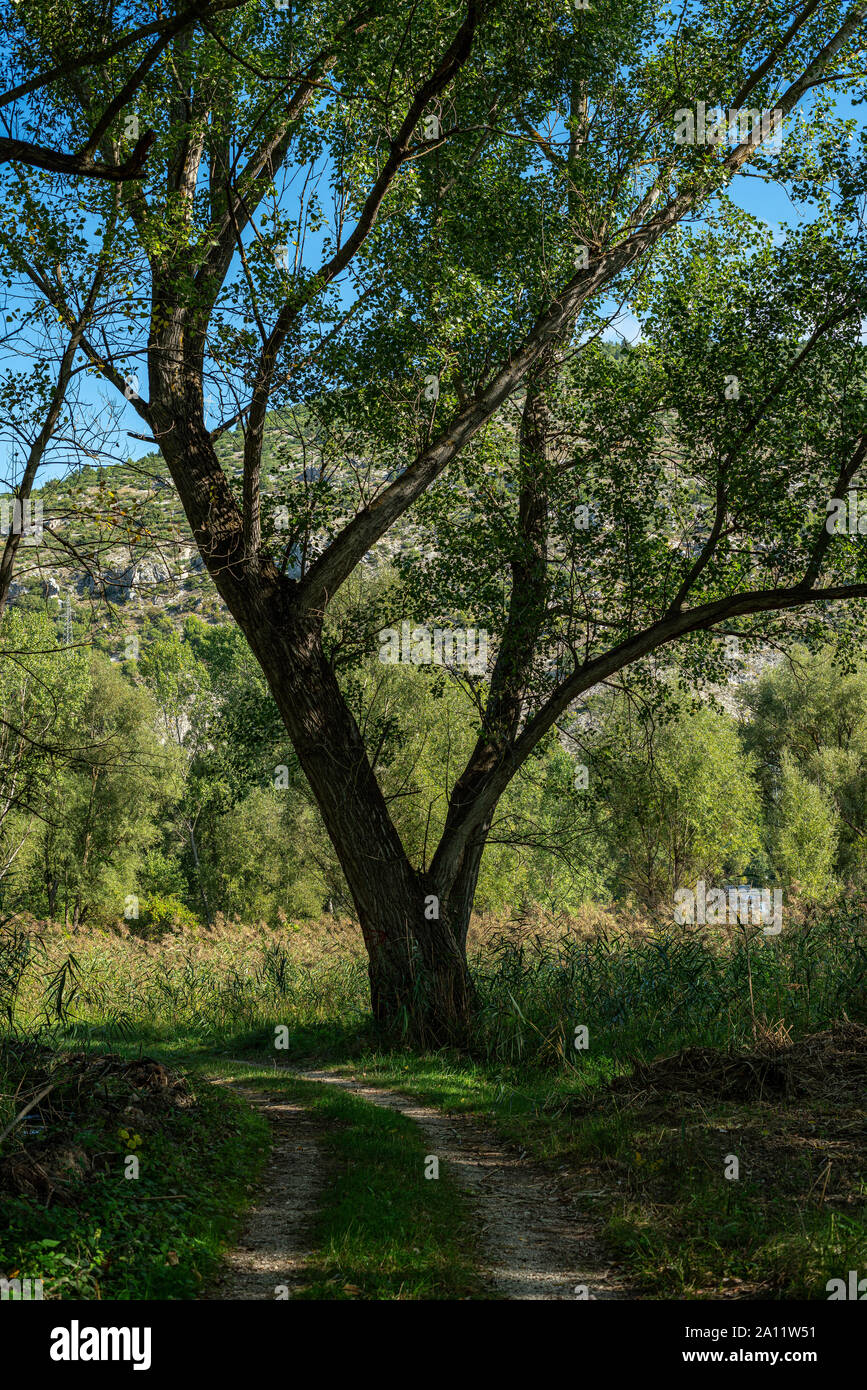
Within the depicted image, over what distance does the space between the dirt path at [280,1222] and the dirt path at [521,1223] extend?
0.92 m

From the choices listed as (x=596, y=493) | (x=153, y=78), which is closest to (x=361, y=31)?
(x=153, y=78)

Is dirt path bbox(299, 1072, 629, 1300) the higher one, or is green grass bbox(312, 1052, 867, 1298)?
green grass bbox(312, 1052, 867, 1298)

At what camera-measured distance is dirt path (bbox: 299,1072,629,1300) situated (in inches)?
178

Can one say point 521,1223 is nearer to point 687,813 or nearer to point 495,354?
point 495,354

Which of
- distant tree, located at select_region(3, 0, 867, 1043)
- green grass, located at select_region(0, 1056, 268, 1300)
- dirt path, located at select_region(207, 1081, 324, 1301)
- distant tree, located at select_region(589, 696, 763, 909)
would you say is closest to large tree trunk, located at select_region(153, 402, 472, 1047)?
distant tree, located at select_region(3, 0, 867, 1043)

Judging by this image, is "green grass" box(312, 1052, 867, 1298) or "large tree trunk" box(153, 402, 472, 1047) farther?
"large tree trunk" box(153, 402, 472, 1047)

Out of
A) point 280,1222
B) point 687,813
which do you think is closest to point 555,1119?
point 280,1222

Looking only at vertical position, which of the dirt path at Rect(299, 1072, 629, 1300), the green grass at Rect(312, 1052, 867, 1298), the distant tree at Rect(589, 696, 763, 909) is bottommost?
the dirt path at Rect(299, 1072, 629, 1300)

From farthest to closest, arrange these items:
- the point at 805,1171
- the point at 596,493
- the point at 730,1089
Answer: the point at 596,493, the point at 730,1089, the point at 805,1171

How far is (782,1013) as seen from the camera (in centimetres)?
872

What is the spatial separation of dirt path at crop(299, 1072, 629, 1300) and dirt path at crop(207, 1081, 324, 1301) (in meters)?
0.92

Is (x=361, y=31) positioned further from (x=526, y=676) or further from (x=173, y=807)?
(x=173, y=807)

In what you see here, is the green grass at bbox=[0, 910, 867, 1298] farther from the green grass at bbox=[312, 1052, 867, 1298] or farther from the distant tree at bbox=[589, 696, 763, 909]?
the distant tree at bbox=[589, 696, 763, 909]
